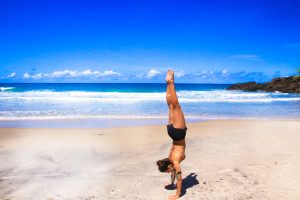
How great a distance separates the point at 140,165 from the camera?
7492 mm

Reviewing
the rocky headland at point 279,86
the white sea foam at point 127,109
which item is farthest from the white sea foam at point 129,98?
the rocky headland at point 279,86

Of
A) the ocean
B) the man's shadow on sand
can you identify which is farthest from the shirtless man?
the ocean

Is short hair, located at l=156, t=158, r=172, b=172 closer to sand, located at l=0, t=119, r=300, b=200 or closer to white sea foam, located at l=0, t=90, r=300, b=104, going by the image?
sand, located at l=0, t=119, r=300, b=200

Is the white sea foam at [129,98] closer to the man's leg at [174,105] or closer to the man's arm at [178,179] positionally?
the man's arm at [178,179]

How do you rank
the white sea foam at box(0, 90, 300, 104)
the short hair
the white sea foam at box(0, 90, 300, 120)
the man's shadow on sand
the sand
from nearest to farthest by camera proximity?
the short hair < the sand < the man's shadow on sand < the white sea foam at box(0, 90, 300, 120) < the white sea foam at box(0, 90, 300, 104)

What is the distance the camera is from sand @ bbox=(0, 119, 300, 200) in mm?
5859

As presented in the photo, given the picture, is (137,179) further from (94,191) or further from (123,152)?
(123,152)

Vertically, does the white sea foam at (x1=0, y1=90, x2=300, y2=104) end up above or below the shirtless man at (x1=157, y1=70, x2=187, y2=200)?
below

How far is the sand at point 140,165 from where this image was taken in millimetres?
5859

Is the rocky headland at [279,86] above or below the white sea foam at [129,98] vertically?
above

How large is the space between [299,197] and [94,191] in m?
3.57

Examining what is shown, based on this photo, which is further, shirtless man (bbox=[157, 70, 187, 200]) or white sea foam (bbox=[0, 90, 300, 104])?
white sea foam (bbox=[0, 90, 300, 104])

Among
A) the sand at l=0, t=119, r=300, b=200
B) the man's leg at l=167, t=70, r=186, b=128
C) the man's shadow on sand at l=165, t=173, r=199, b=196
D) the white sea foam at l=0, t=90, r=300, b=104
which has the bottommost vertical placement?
the man's shadow on sand at l=165, t=173, r=199, b=196

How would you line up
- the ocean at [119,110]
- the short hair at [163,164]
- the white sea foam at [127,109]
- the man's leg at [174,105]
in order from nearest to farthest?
1. the man's leg at [174,105]
2. the short hair at [163,164]
3. the ocean at [119,110]
4. the white sea foam at [127,109]
